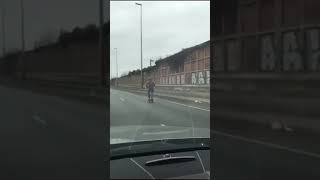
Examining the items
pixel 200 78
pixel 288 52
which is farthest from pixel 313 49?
pixel 200 78

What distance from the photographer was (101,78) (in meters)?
2.29

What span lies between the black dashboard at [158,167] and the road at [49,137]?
50 centimetres

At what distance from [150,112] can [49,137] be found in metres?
2.23

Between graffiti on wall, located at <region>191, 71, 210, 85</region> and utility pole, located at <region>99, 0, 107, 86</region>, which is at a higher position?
utility pole, located at <region>99, 0, 107, 86</region>

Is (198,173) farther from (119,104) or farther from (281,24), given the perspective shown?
(119,104)

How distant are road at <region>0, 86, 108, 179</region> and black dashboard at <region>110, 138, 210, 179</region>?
50 cm

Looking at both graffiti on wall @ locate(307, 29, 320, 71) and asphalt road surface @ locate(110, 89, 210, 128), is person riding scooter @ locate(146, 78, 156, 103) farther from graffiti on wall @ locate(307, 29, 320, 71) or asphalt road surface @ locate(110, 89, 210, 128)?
graffiti on wall @ locate(307, 29, 320, 71)

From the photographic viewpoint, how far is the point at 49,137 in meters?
2.25

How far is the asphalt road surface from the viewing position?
3.97m

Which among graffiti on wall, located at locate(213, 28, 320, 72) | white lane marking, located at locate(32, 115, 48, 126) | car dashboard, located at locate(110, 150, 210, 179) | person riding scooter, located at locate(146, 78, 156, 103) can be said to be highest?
graffiti on wall, located at locate(213, 28, 320, 72)

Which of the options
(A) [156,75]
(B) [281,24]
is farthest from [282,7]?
(A) [156,75]

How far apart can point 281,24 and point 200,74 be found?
980 millimetres

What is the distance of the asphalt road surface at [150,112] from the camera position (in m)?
3.97

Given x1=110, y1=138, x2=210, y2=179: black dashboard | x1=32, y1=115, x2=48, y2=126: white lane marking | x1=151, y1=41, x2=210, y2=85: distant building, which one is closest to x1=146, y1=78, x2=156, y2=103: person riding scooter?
x1=151, y1=41, x2=210, y2=85: distant building
